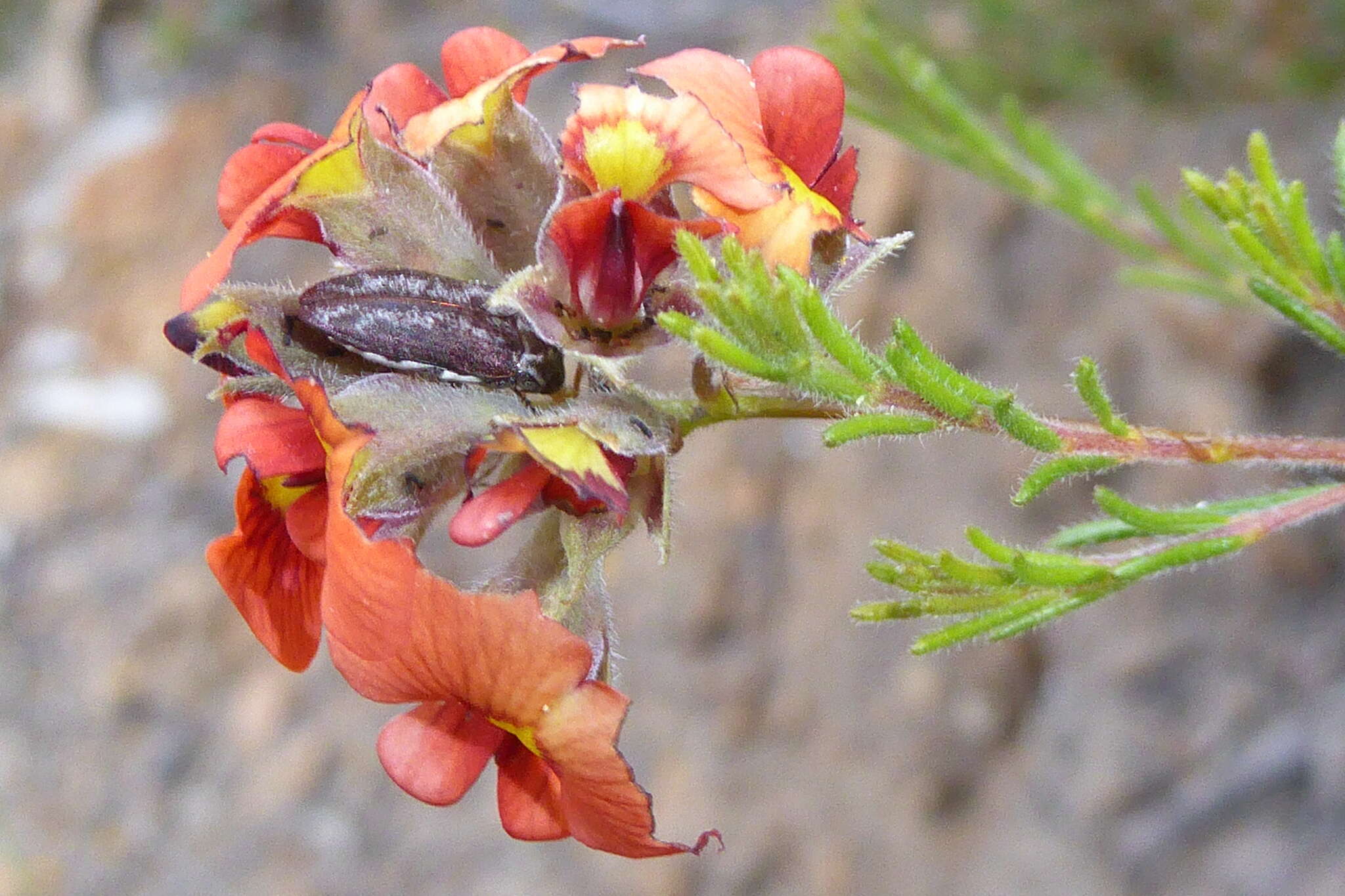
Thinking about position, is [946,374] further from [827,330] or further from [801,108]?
[801,108]

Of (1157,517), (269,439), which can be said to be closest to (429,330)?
(269,439)

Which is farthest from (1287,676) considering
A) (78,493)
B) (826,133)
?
(78,493)

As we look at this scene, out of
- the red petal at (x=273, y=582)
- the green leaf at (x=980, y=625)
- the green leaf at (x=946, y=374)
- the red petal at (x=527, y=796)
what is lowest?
the red petal at (x=527, y=796)

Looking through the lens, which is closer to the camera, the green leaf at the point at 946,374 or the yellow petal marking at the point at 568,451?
the yellow petal marking at the point at 568,451

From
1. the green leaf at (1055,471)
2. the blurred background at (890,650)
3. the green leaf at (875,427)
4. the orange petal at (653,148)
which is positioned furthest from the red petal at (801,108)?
the blurred background at (890,650)

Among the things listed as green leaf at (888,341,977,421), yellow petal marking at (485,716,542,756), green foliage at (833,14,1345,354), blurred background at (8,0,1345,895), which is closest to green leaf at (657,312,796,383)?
green leaf at (888,341,977,421)

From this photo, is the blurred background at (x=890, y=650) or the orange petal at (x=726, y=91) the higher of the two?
the orange petal at (x=726, y=91)

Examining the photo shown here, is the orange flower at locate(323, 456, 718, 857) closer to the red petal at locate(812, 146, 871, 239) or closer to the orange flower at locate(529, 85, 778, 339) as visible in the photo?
the orange flower at locate(529, 85, 778, 339)

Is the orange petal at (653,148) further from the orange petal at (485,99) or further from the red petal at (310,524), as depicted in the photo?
the red petal at (310,524)
